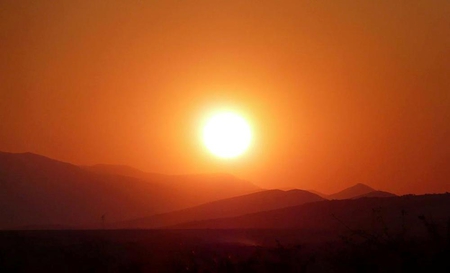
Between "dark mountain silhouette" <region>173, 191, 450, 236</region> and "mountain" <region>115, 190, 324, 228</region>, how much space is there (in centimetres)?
2997

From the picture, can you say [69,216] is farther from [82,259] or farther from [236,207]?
[82,259]

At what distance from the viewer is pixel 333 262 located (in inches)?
503

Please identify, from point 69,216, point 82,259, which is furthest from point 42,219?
point 82,259

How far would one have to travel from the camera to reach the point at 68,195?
12131 cm

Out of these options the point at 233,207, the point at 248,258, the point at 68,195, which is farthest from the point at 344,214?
the point at 68,195

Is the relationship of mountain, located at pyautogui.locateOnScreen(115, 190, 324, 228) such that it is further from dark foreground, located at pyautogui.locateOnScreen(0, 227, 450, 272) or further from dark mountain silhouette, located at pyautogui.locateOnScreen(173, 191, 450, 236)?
dark foreground, located at pyautogui.locateOnScreen(0, 227, 450, 272)

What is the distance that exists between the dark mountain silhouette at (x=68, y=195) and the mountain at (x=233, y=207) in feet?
41.8

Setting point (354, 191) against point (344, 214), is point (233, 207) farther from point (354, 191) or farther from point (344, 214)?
point (354, 191)

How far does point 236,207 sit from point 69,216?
31403 millimetres

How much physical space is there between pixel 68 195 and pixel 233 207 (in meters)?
37.4

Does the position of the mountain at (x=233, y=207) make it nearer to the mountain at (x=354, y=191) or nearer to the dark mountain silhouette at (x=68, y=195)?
the dark mountain silhouette at (x=68, y=195)

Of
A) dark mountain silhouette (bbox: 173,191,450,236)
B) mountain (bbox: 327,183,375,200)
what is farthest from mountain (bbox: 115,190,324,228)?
mountain (bbox: 327,183,375,200)

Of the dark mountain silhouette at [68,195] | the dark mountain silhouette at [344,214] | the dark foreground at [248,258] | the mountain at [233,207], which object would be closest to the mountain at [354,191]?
the dark mountain silhouette at [68,195]

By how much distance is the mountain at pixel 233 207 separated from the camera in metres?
89.2
